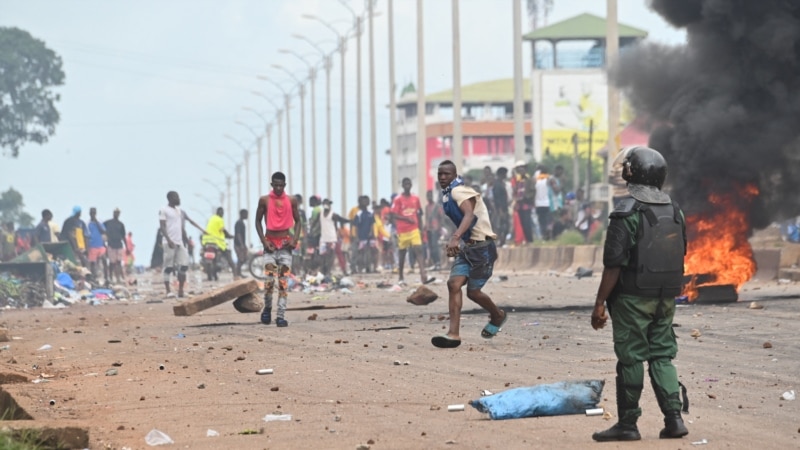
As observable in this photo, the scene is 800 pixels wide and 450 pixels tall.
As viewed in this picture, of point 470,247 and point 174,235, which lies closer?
point 470,247

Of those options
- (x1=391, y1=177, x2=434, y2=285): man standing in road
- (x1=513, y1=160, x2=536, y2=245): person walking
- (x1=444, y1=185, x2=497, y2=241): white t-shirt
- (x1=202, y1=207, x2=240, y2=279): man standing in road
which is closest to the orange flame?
(x1=444, y1=185, x2=497, y2=241): white t-shirt

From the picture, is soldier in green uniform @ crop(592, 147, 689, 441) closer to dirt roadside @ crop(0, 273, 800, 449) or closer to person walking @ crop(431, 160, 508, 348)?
dirt roadside @ crop(0, 273, 800, 449)

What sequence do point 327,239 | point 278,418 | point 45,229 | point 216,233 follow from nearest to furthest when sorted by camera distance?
point 278,418 < point 327,239 < point 216,233 < point 45,229

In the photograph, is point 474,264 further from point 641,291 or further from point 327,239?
point 327,239

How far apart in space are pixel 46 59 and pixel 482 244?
264 ft

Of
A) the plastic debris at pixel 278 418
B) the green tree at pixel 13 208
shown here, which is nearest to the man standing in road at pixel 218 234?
the plastic debris at pixel 278 418

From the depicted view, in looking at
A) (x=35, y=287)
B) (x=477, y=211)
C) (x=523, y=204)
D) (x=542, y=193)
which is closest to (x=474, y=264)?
(x=477, y=211)

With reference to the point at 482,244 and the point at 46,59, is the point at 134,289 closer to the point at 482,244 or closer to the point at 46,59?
the point at 482,244

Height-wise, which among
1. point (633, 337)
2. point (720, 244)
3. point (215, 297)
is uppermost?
point (720, 244)

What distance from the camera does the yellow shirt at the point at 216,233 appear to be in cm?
3347

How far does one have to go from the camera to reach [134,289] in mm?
34188

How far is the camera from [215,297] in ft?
59.9

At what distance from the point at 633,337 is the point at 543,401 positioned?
103 centimetres

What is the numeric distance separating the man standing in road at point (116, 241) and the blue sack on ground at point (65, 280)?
5.94 meters
